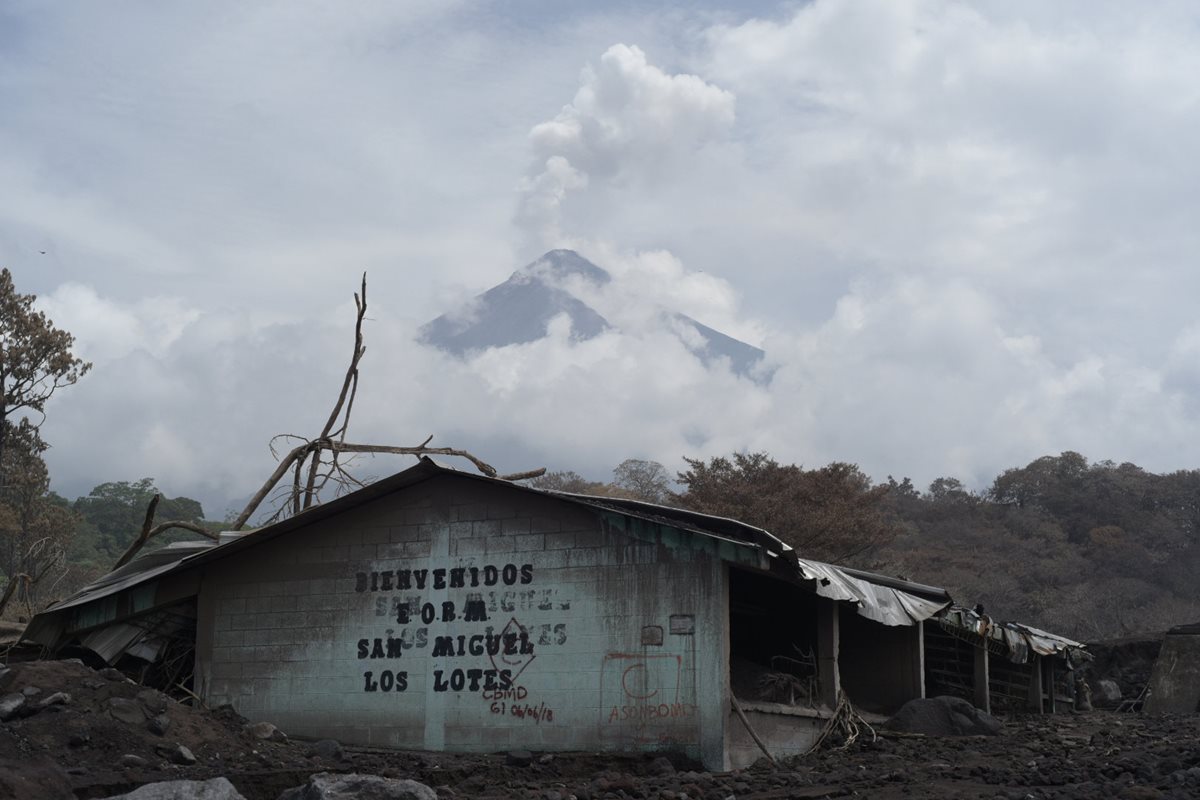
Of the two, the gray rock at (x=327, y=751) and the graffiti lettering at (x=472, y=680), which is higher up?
the graffiti lettering at (x=472, y=680)

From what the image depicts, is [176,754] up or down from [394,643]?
down

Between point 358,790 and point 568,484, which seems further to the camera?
point 568,484

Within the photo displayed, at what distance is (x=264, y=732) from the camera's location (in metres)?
16.2

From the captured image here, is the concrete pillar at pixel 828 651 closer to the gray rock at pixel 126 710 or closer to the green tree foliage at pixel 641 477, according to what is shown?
the gray rock at pixel 126 710

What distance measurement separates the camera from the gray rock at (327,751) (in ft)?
49.9

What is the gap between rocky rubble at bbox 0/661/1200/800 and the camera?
11.4m

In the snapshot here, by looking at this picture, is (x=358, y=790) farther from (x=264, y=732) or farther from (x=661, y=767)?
(x=264, y=732)

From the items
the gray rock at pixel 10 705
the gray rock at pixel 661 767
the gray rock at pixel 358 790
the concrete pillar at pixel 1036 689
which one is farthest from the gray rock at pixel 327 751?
the concrete pillar at pixel 1036 689

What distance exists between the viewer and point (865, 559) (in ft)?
141

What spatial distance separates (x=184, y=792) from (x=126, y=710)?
14.1 feet

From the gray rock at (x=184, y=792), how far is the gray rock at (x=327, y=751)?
4.27m

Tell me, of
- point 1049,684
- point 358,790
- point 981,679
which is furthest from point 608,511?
point 1049,684

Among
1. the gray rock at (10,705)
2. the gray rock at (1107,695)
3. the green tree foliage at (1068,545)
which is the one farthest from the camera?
the green tree foliage at (1068,545)

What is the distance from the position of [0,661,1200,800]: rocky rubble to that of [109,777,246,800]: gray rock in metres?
0.02
